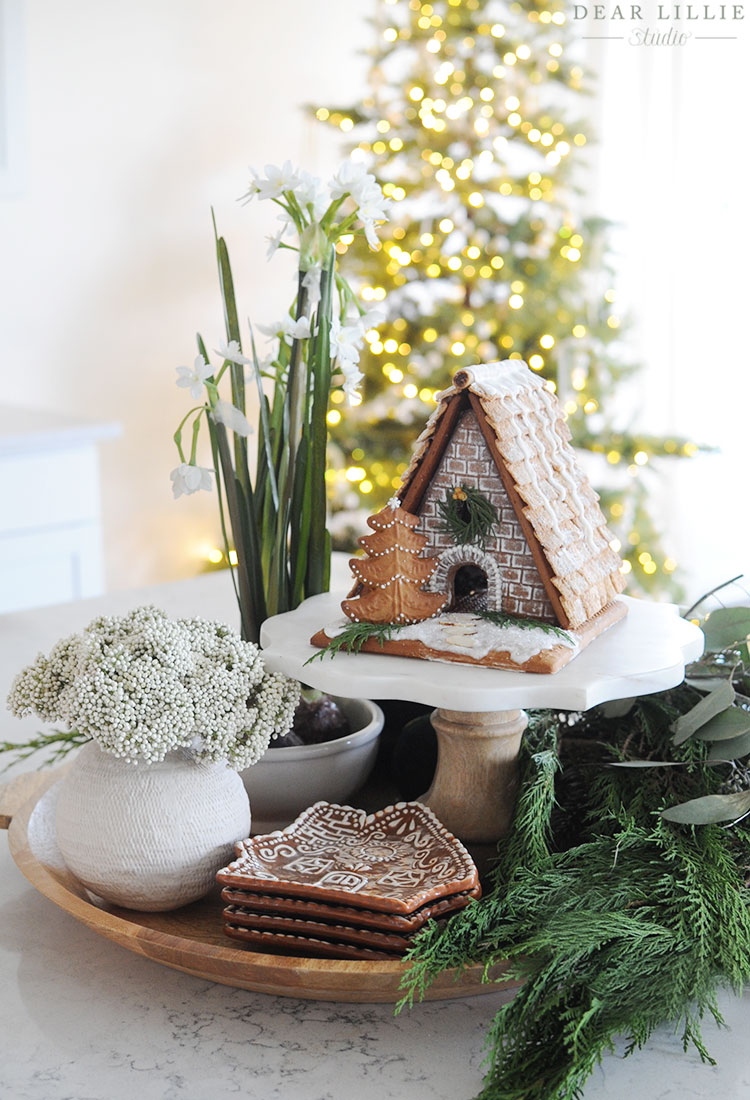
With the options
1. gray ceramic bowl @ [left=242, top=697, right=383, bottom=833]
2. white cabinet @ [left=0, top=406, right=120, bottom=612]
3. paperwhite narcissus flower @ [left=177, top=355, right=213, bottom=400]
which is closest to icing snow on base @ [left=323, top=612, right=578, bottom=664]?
gray ceramic bowl @ [left=242, top=697, right=383, bottom=833]

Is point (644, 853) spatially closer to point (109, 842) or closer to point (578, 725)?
point (578, 725)

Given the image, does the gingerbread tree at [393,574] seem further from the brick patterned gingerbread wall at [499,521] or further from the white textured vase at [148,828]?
the white textured vase at [148,828]

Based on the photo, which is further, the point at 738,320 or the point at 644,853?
the point at 738,320

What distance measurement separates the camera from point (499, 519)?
947 mm

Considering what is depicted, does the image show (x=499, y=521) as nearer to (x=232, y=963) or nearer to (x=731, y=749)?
(x=731, y=749)

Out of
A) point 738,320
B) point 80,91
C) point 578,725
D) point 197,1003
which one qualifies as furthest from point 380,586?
point 80,91

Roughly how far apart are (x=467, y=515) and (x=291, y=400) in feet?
0.61

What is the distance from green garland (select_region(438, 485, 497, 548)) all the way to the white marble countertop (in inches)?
14.3

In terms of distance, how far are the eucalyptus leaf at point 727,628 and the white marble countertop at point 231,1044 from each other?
12.5 inches

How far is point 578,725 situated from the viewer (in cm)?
100

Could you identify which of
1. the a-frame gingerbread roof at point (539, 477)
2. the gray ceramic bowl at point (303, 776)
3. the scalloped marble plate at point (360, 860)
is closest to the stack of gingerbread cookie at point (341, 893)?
the scalloped marble plate at point (360, 860)

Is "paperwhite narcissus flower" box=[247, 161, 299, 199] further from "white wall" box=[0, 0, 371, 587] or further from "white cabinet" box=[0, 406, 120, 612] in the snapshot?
"white wall" box=[0, 0, 371, 587]

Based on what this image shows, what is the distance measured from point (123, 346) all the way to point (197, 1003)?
113 inches

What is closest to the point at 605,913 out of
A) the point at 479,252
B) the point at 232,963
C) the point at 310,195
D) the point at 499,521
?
the point at 232,963
